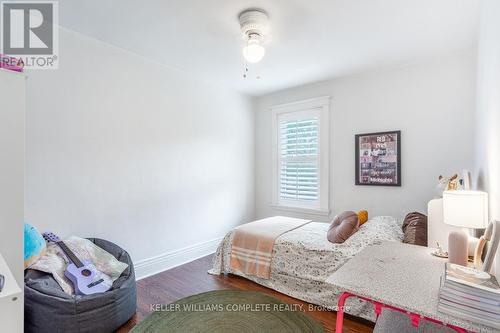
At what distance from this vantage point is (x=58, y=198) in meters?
2.31

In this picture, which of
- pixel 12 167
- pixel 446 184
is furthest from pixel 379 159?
pixel 12 167

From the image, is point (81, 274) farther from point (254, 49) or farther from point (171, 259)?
point (254, 49)

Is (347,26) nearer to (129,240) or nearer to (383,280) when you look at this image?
(383,280)

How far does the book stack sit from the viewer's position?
954 mm

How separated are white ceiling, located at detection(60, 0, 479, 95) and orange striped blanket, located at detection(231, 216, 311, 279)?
6.54ft

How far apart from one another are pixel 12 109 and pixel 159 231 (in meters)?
2.03

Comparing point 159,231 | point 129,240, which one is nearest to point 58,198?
point 129,240

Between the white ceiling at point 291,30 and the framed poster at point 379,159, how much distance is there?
35.5 inches

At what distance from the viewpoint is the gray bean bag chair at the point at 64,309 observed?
1.74m

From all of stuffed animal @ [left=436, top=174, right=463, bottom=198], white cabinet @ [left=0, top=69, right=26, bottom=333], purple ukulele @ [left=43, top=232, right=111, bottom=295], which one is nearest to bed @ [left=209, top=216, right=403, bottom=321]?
stuffed animal @ [left=436, top=174, right=463, bottom=198]

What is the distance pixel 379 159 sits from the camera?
329cm

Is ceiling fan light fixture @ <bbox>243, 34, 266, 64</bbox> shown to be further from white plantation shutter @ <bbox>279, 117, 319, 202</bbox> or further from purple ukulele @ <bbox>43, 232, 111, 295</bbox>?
purple ukulele @ <bbox>43, 232, 111, 295</bbox>

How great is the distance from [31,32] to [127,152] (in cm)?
129

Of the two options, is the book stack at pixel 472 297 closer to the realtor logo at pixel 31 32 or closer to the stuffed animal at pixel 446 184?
the stuffed animal at pixel 446 184
